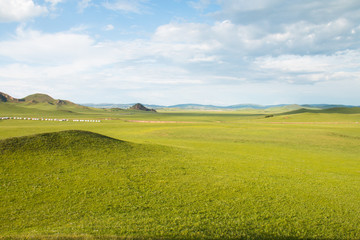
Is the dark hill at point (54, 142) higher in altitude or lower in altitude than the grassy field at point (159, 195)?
higher

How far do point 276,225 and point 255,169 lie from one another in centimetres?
975

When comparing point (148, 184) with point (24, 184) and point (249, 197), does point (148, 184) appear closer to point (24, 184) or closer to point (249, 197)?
point (249, 197)

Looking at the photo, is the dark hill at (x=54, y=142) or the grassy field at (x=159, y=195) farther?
the dark hill at (x=54, y=142)

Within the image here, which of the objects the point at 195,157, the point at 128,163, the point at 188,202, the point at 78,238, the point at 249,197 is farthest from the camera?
the point at 195,157

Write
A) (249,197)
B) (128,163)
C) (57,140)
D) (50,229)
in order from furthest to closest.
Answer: (57,140), (128,163), (249,197), (50,229)

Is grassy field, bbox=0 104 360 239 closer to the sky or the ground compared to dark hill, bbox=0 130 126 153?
closer to the ground

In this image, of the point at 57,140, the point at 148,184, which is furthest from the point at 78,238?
the point at 57,140

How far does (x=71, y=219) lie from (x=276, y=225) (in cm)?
840

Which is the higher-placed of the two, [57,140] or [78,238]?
[57,140]

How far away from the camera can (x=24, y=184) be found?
13.2 metres

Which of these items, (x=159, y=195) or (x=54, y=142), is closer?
(x=159, y=195)

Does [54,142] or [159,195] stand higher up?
[54,142]

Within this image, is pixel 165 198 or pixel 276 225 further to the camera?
pixel 165 198

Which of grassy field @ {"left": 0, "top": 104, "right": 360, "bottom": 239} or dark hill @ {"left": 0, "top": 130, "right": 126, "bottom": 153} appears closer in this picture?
grassy field @ {"left": 0, "top": 104, "right": 360, "bottom": 239}
